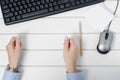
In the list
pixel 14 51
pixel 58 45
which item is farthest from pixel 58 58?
pixel 14 51

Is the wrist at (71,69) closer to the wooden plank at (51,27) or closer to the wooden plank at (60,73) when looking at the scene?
the wooden plank at (60,73)

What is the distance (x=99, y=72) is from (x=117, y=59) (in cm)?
9

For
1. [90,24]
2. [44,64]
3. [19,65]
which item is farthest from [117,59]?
[19,65]

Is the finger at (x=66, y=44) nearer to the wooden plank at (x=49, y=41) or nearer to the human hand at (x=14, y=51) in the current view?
the wooden plank at (x=49, y=41)

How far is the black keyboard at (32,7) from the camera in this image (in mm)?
964

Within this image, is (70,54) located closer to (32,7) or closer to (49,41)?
(49,41)

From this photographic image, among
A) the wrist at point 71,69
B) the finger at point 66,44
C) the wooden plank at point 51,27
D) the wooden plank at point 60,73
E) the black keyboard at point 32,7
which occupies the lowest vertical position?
the wooden plank at point 60,73

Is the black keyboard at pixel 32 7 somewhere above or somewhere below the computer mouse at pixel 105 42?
above

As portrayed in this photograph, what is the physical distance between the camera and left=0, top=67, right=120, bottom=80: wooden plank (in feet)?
3.30

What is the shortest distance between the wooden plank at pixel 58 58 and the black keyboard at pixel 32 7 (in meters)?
0.14

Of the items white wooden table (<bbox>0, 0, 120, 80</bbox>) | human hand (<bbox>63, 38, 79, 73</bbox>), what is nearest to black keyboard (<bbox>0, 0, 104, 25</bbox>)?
white wooden table (<bbox>0, 0, 120, 80</bbox>)

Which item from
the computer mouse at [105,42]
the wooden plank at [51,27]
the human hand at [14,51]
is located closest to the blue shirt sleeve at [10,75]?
the human hand at [14,51]

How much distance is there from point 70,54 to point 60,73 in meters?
0.09

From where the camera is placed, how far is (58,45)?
1.01m
